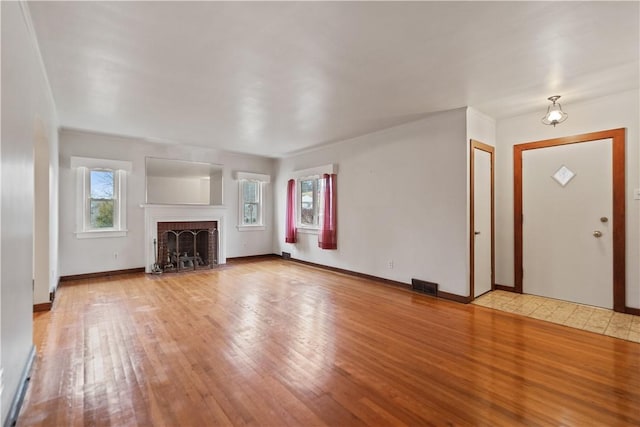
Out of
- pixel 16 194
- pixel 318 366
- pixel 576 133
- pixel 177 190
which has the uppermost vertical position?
pixel 576 133

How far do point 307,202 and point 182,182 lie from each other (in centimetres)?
397

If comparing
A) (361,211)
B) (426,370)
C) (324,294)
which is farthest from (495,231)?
(426,370)

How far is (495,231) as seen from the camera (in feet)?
14.8

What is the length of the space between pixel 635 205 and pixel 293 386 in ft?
13.7

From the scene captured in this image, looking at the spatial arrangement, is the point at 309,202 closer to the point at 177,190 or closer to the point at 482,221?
the point at 482,221

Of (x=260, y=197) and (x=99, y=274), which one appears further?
(x=260, y=197)

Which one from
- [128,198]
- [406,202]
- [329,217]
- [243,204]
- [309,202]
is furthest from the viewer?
[243,204]

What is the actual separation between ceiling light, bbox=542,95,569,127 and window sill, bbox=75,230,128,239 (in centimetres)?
690

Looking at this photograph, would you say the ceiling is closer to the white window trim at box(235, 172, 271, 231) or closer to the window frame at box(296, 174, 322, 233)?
the window frame at box(296, 174, 322, 233)

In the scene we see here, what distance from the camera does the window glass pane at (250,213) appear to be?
23.9 feet

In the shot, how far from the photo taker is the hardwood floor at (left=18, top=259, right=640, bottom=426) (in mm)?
1790

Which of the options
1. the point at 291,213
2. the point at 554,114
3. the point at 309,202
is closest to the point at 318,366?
the point at 554,114

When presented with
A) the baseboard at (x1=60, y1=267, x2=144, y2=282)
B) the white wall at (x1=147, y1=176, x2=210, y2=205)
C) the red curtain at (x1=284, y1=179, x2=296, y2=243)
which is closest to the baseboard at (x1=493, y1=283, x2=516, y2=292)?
the red curtain at (x1=284, y1=179, x2=296, y2=243)

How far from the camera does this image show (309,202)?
6719 millimetres
